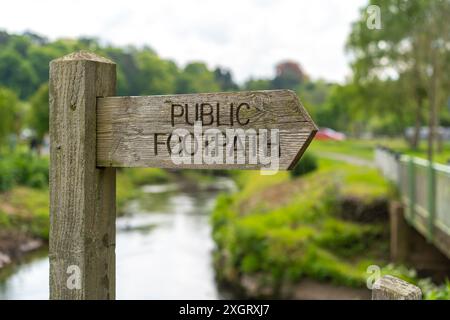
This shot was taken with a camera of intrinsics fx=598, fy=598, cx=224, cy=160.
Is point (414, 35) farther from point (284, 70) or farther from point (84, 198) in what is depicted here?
point (284, 70)

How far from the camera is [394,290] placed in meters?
2.15

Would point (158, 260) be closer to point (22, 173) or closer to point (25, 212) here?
point (25, 212)

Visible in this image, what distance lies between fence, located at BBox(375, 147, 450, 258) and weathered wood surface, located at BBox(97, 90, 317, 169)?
22.5 ft

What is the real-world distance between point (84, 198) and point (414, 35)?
21.4m

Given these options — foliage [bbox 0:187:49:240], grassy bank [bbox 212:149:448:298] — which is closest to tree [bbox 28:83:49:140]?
foliage [bbox 0:187:49:240]

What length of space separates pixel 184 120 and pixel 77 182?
1.59ft

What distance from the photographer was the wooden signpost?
217cm

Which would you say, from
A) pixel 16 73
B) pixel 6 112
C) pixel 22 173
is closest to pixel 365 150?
pixel 22 173

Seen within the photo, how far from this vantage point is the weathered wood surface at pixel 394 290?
6.98ft

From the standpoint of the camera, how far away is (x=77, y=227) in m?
2.30

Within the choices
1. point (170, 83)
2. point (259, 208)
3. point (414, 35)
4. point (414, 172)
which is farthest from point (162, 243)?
point (170, 83)

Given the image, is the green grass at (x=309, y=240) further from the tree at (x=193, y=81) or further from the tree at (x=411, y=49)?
the tree at (x=193, y=81)

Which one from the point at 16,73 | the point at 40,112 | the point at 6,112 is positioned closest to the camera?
the point at 6,112

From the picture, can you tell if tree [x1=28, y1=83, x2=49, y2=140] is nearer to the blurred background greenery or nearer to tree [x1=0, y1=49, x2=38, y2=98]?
the blurred background greenery
